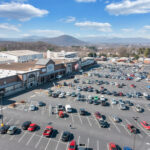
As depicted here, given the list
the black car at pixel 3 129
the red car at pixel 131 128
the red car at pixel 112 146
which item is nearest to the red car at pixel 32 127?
the black car at pixel 3 129

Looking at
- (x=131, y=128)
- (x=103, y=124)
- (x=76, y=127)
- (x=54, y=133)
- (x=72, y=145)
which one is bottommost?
(x=54, y=133)

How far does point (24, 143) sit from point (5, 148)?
3176 millimetres

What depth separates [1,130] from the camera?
28781 millimetres

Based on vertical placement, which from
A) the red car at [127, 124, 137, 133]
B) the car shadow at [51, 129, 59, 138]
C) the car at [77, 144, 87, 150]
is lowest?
the car shadow at [51, 129, 59, 138]

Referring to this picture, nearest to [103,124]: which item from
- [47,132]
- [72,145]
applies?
[72,145]

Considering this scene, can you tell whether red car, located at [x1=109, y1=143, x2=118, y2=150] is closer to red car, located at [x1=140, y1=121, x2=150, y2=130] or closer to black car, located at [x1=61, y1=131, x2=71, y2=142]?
black car, located at [x1=61, y1=131, x2=71, y2=142]

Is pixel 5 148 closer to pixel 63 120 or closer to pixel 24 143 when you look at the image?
pixel 24 143

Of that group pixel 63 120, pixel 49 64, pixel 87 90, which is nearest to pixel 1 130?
pixel 63 120

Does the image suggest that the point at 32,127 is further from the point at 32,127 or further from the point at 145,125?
the point at 145,125

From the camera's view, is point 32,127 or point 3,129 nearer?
point 3,129

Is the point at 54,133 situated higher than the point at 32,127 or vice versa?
the point at 32,127

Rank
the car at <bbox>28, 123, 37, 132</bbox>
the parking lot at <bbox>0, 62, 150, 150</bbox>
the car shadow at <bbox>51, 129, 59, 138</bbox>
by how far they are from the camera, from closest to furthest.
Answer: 1. the parking lot at <bbox>0, 62, 150, 150</bbox>
2. the car shadow at <bbox>51, 129, 59, 138</bbox>
3. the car at <bbox>28, 123, 37, 132</bbox>

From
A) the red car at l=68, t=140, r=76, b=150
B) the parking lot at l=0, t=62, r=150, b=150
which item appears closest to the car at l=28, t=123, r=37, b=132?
the parking lot at l=0, t=62, r=150, b=150

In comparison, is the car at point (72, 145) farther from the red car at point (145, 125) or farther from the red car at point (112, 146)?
the red car at point (145, 125)
